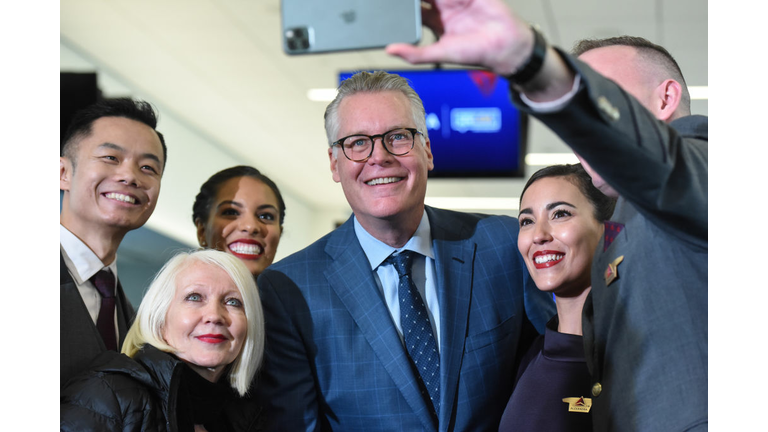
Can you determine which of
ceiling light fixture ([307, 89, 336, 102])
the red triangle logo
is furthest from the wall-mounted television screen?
ceiling light fixture ([307, 89, 336, 102])

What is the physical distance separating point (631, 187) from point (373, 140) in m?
1.13

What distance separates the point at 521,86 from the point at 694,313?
0.53m

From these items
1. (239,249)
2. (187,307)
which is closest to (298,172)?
(239,249)

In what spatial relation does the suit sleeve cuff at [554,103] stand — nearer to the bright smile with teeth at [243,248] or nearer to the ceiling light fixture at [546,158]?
the bright smile with teeth at [243,248]

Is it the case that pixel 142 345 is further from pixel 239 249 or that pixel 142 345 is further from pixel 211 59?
pixel 211 59

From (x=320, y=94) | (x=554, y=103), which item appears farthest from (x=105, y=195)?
(x=320, y=94)

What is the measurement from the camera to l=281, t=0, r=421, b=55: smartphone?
104 centimetres

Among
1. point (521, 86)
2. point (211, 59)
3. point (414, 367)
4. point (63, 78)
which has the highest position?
point (211, 59)

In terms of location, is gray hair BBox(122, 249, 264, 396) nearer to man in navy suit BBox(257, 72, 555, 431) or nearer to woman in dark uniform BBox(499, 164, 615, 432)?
man in navy suit BBox(257, 72, 555, 431)

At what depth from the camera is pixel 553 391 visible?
1.86 m

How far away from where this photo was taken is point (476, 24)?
1.03m

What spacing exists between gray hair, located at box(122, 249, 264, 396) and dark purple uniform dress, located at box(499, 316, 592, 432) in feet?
2.25

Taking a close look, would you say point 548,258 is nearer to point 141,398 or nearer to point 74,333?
point 141,398

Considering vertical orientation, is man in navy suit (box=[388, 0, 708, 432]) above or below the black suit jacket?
above
